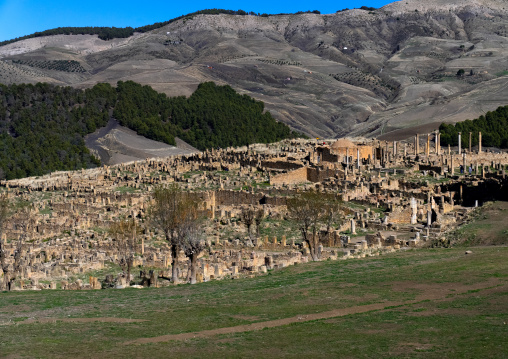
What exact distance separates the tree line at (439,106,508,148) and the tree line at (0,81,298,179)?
97.4 ft

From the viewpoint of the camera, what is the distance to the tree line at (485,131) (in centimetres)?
10538

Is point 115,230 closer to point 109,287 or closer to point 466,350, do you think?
point 109,287

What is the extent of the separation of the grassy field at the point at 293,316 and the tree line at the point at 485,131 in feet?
241

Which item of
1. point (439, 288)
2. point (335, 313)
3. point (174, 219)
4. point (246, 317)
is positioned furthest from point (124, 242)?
point (335, 313)

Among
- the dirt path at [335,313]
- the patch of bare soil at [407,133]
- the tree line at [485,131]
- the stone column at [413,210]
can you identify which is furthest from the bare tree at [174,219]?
the patch of bare soil at [407,133]

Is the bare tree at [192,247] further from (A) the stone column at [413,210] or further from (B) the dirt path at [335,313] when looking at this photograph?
(A) the stone column at [413,210]

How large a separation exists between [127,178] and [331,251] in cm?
3740

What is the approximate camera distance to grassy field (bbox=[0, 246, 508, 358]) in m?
20.3

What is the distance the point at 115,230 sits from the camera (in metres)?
41.7

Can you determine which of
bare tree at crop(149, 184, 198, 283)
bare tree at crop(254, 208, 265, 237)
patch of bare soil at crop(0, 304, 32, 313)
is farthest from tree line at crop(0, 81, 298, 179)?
patch of bare soil at crop(0, 304, 32, 313)

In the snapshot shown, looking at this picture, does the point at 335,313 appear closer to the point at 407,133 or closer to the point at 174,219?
the point at 174,219

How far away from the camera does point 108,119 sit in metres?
138

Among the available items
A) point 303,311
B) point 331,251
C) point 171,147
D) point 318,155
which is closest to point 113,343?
point 303,311

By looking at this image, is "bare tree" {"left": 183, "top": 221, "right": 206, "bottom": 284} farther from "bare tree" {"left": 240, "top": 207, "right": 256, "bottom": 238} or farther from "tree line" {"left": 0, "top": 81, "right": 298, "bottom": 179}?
"tree line" {"left": 0, "top": 81, "right": 298, "bottom": 179}
